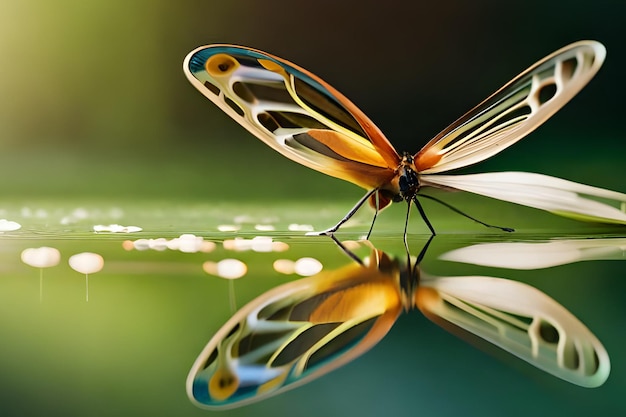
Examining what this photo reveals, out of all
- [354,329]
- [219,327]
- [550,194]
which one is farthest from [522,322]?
[550,194]

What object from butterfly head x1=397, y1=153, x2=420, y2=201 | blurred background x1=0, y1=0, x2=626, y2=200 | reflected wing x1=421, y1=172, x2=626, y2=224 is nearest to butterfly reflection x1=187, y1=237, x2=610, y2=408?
butterfly head x1=397, y1=153, x2=420, y2=201

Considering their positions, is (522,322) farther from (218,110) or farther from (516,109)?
(218,110)

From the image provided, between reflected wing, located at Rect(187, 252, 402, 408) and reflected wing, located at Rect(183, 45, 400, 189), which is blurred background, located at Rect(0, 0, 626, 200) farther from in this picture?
reflected wing, located at Rect(187, 252, 402, 408)

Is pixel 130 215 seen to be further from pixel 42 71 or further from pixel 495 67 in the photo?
pixel 495 67

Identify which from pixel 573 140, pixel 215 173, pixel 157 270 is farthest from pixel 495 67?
pixel 157 270

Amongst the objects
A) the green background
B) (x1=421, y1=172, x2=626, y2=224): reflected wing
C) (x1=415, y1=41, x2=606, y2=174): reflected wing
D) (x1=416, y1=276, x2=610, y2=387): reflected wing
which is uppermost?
the green background
